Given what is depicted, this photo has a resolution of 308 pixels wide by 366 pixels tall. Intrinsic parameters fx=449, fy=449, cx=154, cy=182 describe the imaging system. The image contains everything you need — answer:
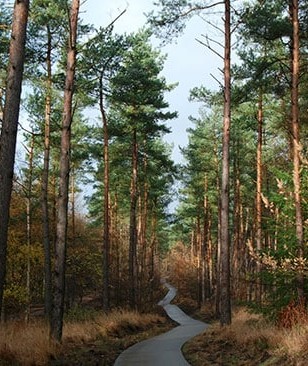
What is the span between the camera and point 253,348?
976cm

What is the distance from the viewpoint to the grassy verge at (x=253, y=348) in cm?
771

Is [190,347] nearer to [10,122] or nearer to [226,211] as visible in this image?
[226,211]

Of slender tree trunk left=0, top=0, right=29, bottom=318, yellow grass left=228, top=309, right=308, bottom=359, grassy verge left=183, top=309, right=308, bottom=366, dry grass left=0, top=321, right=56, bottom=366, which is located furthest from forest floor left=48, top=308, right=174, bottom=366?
slender tree trunk left=0, top=0, right=29, bottom=318

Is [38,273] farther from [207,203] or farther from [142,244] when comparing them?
[207,203]

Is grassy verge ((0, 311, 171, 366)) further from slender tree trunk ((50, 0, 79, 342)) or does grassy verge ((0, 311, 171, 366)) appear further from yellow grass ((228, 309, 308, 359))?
yellow grass ((228, 309, 308, 359))

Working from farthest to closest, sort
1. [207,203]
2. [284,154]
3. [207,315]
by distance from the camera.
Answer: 1. [207,203]
2. [207,315]
3. [284,154]

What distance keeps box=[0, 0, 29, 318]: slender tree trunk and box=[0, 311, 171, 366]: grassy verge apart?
3119mm

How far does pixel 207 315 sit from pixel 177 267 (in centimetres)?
2388

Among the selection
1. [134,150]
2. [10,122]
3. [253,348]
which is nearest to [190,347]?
[253,348]

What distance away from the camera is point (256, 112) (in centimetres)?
2584

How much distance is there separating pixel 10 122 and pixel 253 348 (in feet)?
22.6

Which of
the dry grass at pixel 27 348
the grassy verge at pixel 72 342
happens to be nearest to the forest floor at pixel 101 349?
the grassy verge at pixel 72 342

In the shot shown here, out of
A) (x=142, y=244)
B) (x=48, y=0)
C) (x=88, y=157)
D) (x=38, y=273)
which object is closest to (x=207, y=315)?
(x=142, y=244)

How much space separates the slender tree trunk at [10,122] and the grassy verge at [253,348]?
192 inches
